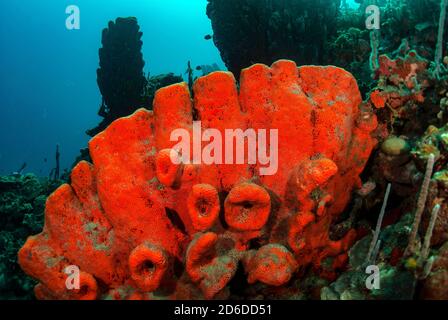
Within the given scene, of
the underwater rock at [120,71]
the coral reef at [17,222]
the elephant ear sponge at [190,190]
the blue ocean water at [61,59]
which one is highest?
the blue ocean water at [61,59]

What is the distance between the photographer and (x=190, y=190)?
206cm

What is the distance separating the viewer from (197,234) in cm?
204

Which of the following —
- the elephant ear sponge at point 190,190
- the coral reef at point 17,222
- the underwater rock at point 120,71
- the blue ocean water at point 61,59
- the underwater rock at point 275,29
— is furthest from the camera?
the blue ocean water at point 61,59

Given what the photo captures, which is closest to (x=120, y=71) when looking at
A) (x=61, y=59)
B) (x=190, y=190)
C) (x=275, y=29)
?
(x=275, y=29)

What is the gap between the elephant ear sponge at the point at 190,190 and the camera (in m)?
2.07

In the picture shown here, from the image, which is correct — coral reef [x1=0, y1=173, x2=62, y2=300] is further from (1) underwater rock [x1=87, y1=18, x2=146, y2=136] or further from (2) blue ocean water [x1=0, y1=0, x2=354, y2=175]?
(2) blue ocean water [x1=0, y1=0, x2=354, y2=175]


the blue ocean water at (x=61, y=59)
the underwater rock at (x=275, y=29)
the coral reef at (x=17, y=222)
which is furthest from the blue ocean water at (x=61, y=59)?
the underwater rock at (x=275, y=29)

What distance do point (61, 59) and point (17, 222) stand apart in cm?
10008

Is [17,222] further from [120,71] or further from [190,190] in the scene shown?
[190,190]

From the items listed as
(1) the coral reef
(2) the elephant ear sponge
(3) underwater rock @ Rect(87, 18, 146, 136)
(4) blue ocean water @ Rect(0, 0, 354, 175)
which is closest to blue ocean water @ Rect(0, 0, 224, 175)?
(4) blue ocean water @ Rect(0, 0, 354, 175)

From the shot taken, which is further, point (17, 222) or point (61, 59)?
point (61, 59)

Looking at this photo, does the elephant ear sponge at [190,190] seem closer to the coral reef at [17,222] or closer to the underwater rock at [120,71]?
the coral reef at [17,222]

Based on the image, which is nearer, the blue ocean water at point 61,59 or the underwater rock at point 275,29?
the underwater rock at point 275,29

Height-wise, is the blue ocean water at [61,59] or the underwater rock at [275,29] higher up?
the blue ocean water at [61,59]
